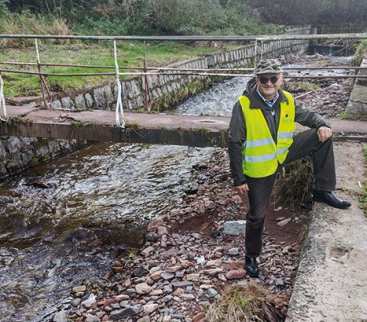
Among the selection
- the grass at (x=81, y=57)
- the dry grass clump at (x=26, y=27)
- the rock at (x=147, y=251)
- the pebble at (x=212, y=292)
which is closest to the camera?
the pebble at (x=212, y=292)

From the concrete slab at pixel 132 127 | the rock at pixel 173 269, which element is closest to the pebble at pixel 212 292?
the rock at pixel 173 269

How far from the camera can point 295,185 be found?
5.12 meters

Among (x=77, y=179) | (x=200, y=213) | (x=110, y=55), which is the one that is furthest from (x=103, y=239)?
(x=110, y=55)

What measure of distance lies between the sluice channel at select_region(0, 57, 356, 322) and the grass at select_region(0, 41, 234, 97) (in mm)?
1653

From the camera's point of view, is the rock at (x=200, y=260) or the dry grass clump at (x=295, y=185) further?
the dry grass clump at (x=295, y=185)

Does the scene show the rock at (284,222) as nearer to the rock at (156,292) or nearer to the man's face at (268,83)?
the rock at (156,292)

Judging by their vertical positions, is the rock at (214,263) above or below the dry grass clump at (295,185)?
below

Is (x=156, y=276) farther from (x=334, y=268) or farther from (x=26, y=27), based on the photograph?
(x=26, y=27)

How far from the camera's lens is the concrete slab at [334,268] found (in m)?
2.90

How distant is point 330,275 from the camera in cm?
324

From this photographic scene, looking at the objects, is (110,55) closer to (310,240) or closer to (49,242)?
(49,242)

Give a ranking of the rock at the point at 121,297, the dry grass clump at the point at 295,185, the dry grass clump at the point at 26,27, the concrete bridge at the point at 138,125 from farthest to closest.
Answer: the dry grass clump at the point at 26,27 → the concrete bridge at the point at 138,125 → the dry grass clump at the point at 295,185 → the rock at the point at 121,297

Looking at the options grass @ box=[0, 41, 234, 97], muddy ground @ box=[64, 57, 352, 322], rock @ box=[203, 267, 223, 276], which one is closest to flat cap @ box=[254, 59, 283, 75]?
muddy ground @ box=[64, 57, 352, 322]

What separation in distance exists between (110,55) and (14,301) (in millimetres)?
10180
